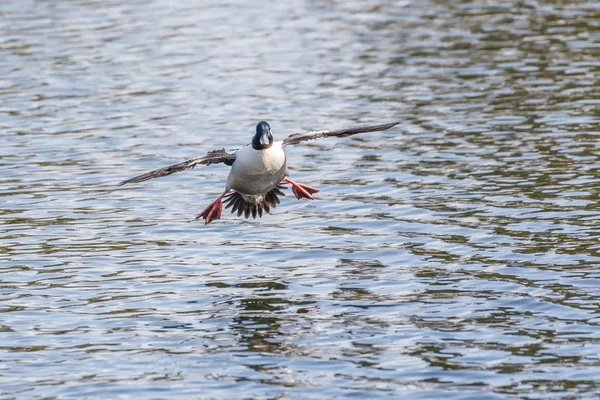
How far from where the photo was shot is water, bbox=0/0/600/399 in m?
10.8

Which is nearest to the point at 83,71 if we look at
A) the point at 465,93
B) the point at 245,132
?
the point at 245,132

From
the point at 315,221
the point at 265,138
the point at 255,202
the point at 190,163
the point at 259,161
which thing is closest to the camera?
the point at 190,163

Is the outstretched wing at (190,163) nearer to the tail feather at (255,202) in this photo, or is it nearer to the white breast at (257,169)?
the white breast at (257,169)

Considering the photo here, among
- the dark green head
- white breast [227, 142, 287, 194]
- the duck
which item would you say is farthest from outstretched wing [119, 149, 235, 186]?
the dark green head

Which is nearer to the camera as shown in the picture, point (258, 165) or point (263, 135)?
point (263, 135)

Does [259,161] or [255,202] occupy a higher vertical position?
[259,161]

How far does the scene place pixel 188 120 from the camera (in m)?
22.5

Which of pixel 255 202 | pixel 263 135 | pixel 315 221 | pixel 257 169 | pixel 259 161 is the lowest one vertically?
pixel 315 221

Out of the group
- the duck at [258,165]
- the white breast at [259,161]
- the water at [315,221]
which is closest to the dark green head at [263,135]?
the duck at [258,165]

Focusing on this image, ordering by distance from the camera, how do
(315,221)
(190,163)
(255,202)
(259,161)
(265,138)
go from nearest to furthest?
(190,163) → (265,138) → (259,161) → (255,202) → (315,221)

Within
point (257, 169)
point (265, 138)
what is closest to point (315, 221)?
point (257, 169)

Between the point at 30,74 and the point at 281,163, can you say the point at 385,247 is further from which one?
the point at 30,74

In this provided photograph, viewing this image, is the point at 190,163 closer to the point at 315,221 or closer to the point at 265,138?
the point at 265,138

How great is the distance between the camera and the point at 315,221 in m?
16.1
